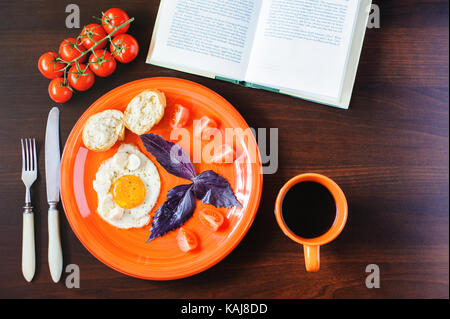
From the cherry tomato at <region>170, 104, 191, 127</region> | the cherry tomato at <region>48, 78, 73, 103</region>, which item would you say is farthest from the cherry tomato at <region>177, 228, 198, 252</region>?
the cherry tomato at <region>48, 78, 73, 103</region>

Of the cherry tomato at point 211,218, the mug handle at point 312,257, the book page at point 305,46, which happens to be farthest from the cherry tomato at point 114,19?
the mug handle at point 312,257

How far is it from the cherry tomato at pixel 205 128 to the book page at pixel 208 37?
186mm

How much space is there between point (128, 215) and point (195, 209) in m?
0.24

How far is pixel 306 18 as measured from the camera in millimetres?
1241

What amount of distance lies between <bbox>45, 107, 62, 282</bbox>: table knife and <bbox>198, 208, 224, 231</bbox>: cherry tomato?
52cm

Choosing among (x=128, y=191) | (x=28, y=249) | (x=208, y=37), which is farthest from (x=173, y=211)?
(x=208, y=37)

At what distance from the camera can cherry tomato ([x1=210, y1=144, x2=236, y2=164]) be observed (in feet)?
3.89

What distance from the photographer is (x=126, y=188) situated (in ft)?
3.90

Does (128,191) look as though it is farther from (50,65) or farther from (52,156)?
(50,65)

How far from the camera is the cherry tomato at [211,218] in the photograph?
3.82 ft

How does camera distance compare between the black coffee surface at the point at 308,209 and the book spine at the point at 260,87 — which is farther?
the book spine at the point at 260,87

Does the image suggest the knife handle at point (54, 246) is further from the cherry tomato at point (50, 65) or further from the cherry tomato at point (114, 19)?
the cherry tomato at point (114, 19)
